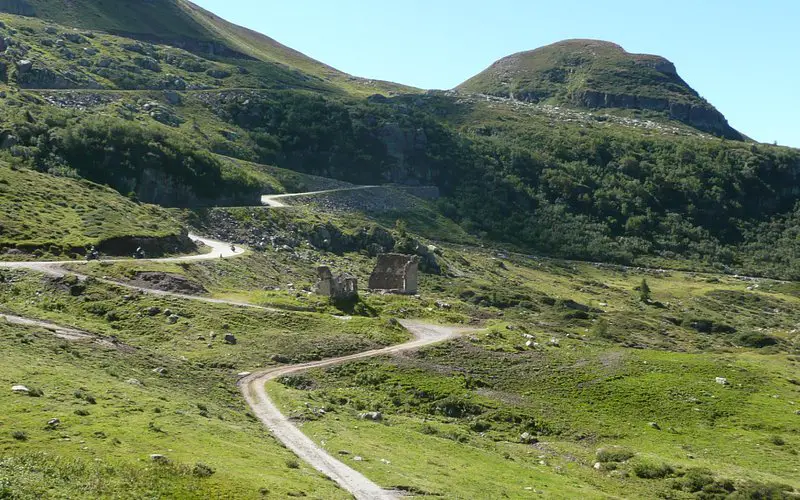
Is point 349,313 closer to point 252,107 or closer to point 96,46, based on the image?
point 252,107

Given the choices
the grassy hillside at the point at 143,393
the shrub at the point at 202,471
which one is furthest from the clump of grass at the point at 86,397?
the shrub at the point at 202,471

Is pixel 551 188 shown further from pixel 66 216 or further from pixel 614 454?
pixel 614 454

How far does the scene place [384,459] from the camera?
32.1 meters

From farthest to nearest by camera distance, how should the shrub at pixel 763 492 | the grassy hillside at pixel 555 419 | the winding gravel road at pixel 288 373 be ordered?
1. the grassy hillside at pixel 555 419
2. the shrub at pixel 763 492
3. the winding gravel road at pixel 288 373

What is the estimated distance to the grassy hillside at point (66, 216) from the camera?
68.4 metres

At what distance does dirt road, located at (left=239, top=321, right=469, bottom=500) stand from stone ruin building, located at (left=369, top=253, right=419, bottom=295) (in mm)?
18093

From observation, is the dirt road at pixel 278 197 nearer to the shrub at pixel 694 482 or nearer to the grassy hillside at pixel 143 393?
the grassy hillside at pixel 143 393

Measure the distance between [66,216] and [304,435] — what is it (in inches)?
2022

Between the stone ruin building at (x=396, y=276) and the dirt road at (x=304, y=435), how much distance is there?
18093 mm

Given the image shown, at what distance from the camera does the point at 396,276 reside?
3110 inches

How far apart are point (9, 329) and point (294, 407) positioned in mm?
15946

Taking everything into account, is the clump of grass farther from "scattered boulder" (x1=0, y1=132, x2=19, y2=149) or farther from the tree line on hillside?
the tree line on hillside

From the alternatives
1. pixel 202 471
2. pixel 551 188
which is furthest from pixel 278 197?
pixel 202 471

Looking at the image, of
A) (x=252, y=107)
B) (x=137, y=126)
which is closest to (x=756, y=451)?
(x=137, y=126)
